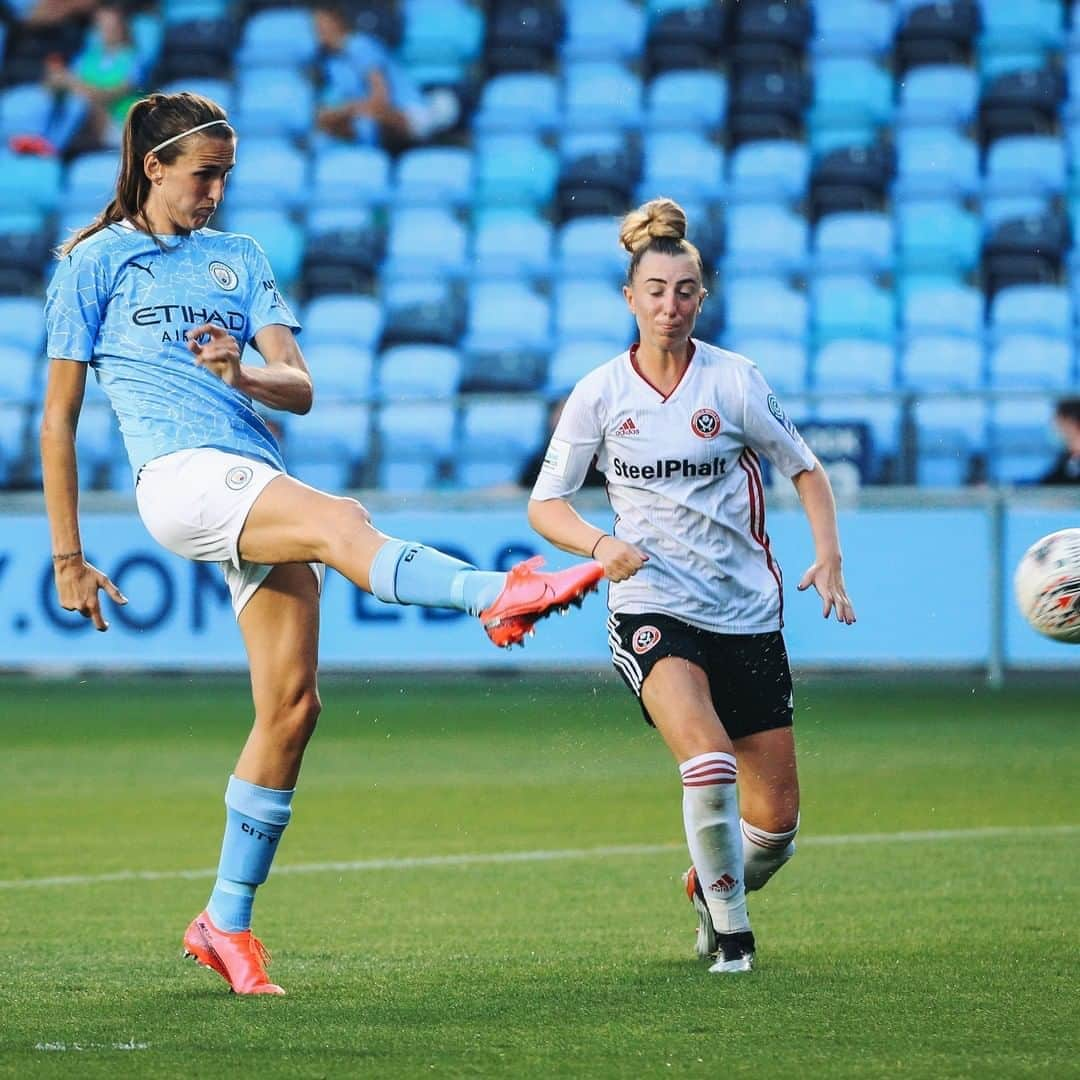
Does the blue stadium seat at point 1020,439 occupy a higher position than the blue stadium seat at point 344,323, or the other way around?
the blue stadium seat at point 344,323

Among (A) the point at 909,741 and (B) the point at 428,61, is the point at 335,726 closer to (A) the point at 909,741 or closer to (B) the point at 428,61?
(A) the point at 909,741

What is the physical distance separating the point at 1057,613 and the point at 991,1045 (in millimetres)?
1577

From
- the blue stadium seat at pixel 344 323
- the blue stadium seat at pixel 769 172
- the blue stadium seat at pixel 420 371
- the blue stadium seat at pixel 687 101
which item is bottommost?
the blue stadium seat at pixel 420 371

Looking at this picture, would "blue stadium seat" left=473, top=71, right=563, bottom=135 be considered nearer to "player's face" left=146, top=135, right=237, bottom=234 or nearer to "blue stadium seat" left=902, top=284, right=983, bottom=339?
"blue stadium seat" left=902, top=284, right=983, bottom=339

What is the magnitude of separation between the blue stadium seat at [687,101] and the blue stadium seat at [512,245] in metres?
1.51

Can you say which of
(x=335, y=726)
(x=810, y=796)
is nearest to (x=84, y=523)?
(x=335, y=726)

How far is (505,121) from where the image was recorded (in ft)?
65.5

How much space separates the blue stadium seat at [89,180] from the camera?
778 inches

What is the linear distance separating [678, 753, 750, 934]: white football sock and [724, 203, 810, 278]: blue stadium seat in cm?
1272

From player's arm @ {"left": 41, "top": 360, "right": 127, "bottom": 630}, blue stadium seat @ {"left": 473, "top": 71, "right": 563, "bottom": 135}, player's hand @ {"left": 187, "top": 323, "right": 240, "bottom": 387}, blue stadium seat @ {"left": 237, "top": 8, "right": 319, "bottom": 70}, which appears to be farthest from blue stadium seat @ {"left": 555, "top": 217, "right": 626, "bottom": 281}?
player's hand @ {"left": 187, "top": 323, "right": 240, "bottom": 387}

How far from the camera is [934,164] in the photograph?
61.5 feet

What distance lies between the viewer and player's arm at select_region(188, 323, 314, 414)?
502cm

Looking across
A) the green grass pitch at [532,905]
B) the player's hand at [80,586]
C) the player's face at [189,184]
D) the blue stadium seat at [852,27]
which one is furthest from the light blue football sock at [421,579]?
the blue stadium seat at [852,27]

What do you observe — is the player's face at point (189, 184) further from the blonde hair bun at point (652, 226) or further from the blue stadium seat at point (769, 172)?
A: the blue stadium seat at point (769, 172)
